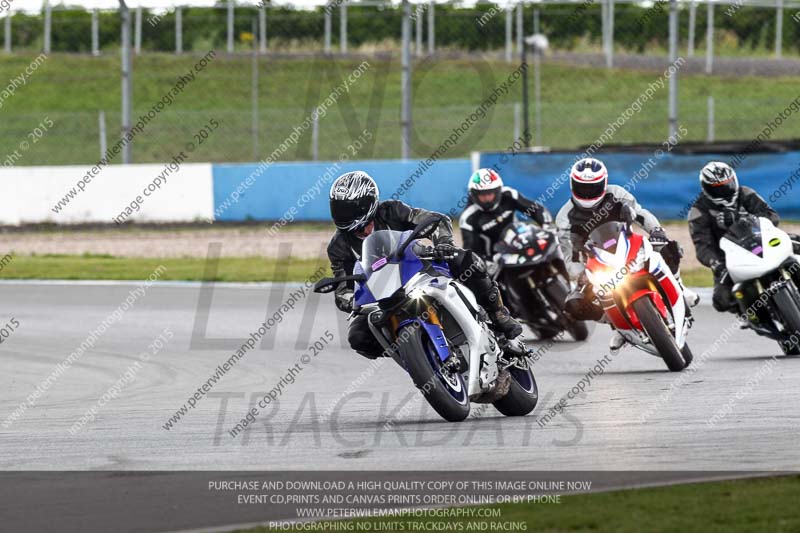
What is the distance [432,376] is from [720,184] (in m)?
4.82

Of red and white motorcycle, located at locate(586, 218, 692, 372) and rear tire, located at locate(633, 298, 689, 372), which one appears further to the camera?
red and white motorcycle, located at locate(586, 218, 692, 372)

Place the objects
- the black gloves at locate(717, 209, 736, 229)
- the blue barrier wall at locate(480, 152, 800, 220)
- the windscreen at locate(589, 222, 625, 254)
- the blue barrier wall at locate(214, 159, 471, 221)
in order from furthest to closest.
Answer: the blue barrier wall at locate(214, 159, 471, 221)
the blue barrier wall at locate(480, 152, 800, 220)
the black gloves at locate(717, 209, 736, 229)
the windscreen at locate(589, 222, 625, 254)

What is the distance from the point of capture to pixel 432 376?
8430 millimetres

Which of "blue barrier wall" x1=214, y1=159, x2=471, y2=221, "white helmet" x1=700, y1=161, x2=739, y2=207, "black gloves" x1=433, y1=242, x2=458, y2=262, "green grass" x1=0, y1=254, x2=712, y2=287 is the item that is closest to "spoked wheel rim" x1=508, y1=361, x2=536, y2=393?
"black gloves" x1=433, y1=242, x2=458, y2=262

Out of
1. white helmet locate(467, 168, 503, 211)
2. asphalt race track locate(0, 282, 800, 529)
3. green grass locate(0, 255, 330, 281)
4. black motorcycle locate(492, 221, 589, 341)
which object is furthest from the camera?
green grass locate(0, 255, 330, 281)

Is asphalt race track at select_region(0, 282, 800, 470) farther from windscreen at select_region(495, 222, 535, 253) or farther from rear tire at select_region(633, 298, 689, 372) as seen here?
windscreen at select_region(495, 222, 535, 253)

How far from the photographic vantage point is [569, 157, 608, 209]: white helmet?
11.8m

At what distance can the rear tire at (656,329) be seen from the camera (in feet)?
35.9

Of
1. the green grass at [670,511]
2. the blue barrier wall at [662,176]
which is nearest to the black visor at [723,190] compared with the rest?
the green grass at [670,511]

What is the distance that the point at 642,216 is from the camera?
1176 centimetres

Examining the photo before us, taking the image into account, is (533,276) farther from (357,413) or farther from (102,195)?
(102,195)

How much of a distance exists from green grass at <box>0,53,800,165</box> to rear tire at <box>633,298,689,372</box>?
739 inches

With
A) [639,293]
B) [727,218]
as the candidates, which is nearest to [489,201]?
[727,218]

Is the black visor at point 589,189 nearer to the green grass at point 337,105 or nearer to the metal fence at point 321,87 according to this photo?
the green grass at point 337,105
